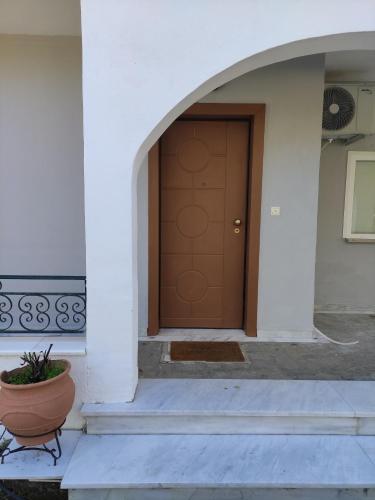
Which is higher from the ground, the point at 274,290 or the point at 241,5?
the point at 241,5

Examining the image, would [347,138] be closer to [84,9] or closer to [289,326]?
[289,326]

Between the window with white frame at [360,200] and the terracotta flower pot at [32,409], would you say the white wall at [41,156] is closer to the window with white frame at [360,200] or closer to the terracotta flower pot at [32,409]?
the terracotta flower pot at [32,409]

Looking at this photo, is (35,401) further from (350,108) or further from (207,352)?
(350,108)

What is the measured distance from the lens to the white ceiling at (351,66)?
3330 millimetres

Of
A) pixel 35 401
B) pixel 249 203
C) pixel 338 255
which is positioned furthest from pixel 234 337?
pixel 35 401

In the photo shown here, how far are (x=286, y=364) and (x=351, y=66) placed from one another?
299 cm

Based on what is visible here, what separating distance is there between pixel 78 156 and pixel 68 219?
0.58 m

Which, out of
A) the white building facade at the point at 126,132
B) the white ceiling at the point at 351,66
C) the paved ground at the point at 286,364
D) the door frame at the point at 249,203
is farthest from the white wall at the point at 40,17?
the paved ground at the point at 286,364

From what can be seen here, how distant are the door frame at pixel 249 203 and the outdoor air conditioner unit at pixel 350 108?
3.00 feet

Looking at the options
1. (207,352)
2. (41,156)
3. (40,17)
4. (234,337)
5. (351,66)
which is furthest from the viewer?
(351,66)

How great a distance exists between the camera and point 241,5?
2.03 metres

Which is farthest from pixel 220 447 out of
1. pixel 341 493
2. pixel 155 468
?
pixel 341 493

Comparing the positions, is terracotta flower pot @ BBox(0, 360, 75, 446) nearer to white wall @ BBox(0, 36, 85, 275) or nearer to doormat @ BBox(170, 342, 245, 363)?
doormat @ BBox(170, 342, 245, 363)

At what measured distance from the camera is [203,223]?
3.60 m
